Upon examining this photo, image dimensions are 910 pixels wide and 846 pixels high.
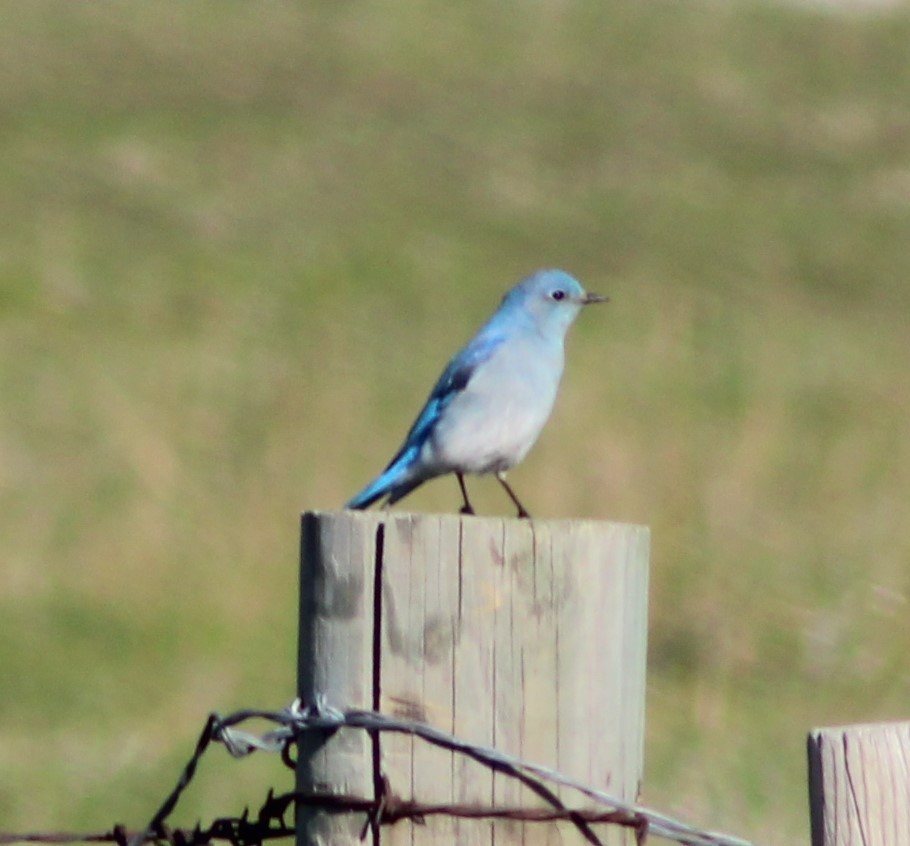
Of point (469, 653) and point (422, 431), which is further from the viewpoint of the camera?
point (422, 431)

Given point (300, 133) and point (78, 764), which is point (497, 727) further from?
point (300, 133)

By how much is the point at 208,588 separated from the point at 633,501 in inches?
79.1

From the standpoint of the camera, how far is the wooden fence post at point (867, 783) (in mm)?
2686

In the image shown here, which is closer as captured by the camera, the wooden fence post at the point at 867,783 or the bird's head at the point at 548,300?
the wooden fence post at the point at 867,783

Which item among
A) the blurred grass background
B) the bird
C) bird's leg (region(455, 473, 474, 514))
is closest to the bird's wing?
the bird

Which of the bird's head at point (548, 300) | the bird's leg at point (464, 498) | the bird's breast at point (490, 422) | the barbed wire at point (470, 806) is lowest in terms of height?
the barbed wire at point (470, 806)

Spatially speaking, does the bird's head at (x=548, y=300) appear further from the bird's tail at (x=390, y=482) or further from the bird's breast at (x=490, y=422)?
the bird's tail at (x=390, y=482)

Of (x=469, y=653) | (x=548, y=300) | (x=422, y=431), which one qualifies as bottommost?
(x=469, y=653)

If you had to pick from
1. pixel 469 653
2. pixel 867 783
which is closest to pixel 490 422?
pixel 469 653

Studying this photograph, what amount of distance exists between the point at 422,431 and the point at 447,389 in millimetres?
143

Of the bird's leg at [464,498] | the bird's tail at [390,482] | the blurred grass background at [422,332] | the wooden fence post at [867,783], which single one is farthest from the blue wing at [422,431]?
the wooden fence post at [867,783]

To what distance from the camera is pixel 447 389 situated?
578cm

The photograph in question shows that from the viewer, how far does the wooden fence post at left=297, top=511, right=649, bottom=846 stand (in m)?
2.79

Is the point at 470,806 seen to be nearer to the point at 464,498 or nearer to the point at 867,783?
the point at 867,783
